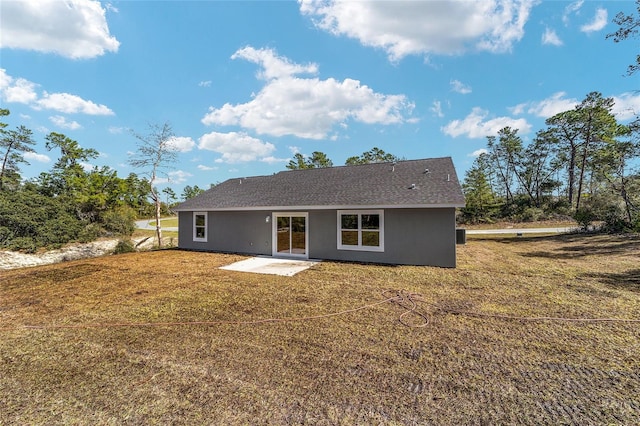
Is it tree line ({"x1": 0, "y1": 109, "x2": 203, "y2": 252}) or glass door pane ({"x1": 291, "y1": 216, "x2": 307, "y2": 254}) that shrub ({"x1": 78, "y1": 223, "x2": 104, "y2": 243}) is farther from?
glass door pane ({"x1": 291, "y1": 216, "x2": 307, "y2": 254})

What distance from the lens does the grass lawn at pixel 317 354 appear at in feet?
8.14

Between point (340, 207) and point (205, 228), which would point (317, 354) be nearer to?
point (340, 207)

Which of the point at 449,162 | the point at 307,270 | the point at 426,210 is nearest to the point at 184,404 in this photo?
the point at 307,270

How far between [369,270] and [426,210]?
9.04 feet

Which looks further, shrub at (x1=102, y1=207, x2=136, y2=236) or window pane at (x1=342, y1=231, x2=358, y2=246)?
shrub at (x1=102, y1=207, x2=136, y2=236)

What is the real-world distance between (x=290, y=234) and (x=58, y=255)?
15.7m

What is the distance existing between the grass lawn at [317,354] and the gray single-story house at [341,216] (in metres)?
2.41

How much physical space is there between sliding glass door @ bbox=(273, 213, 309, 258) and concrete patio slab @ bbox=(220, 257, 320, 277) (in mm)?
773

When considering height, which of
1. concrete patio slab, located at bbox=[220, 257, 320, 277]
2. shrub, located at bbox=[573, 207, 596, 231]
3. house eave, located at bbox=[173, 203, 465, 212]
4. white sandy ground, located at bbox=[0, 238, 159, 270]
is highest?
house eave, located at bbox=[173, 203, 465, 212]

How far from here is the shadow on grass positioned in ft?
21.5

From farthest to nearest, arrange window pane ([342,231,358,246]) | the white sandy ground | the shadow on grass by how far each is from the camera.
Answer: the white sandy ground, window pane ([342,231,358,246]), the shadow on grass

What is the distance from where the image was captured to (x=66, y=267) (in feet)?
30.6

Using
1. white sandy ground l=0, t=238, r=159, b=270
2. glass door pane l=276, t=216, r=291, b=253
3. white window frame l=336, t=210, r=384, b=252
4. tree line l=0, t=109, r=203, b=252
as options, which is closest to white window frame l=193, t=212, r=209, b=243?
glass door pane l=276, t=216, r=291, b=253

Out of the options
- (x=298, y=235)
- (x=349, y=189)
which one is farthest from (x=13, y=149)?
(x=349, y=189)
